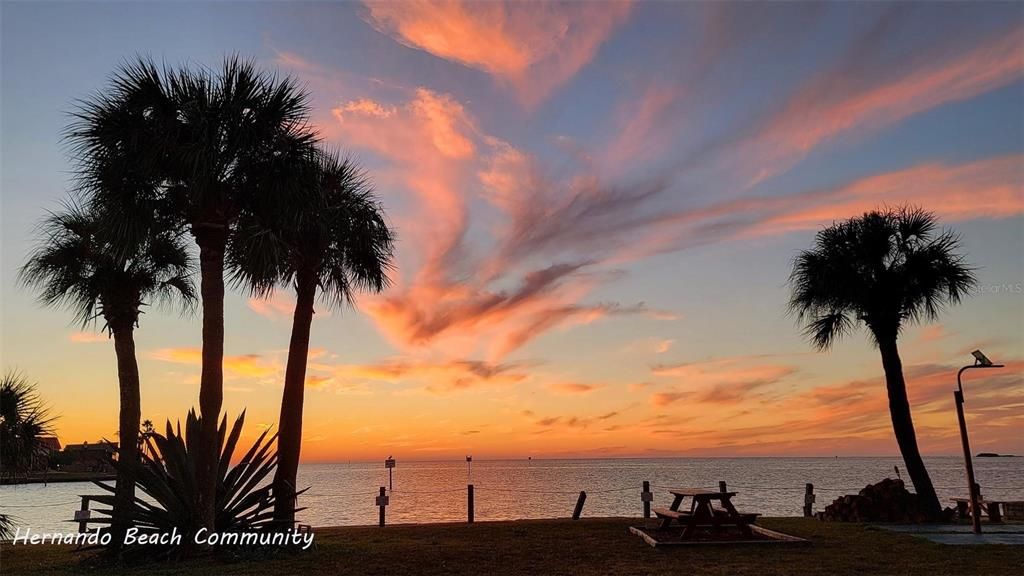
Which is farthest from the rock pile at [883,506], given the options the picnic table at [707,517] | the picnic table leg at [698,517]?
the picnic table leg at [698,517]

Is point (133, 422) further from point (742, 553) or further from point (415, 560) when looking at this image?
point (742, 553)

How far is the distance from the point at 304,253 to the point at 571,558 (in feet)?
31.3

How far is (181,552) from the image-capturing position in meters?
13.7

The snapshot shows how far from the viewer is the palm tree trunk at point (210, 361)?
1397cm

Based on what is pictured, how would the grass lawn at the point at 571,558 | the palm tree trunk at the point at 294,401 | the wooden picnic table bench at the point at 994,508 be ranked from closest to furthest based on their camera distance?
the grass lawn at the point at 571,558, the palm tree trunk at the point at 294,401, the wooden picnic table bench at the point at 994,508

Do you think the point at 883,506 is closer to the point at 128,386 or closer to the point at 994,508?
the point at 994,508

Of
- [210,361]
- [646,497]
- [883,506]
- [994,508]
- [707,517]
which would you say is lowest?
[994,508]

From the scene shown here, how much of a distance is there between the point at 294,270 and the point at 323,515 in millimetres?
45541

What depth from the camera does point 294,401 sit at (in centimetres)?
1747

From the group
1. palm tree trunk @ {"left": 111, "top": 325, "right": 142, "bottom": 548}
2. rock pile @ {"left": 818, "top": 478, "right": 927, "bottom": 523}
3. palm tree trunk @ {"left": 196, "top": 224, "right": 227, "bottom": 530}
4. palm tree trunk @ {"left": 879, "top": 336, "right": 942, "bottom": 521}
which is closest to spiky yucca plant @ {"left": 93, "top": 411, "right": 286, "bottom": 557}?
palm tree trunk @ {"left": 196, "top": 224, "right": 227, "bottom": 530}

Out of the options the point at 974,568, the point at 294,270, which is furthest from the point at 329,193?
the point at 974,568

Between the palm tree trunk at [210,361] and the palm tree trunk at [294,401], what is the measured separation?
2.18 meters

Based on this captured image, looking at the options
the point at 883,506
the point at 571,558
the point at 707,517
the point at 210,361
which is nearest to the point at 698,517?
the point at 707,517

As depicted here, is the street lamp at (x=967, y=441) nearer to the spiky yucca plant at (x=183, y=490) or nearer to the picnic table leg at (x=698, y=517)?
the picnic table leg at (x=698, y=517)
